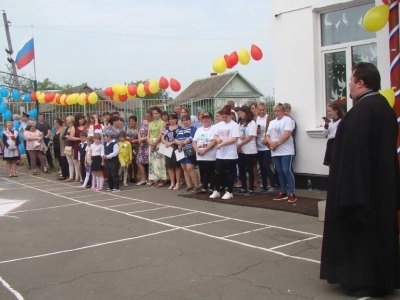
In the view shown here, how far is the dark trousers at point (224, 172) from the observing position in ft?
33.0

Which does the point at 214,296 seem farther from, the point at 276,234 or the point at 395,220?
the point at 276,234

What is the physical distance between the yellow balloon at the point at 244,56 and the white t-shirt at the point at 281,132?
11.2 ft

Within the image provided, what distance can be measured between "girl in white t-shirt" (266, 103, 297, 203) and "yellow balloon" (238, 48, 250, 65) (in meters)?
3.35

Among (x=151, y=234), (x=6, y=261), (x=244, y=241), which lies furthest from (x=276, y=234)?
(x=6, y=261)

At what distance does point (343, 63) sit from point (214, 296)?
6.72 m

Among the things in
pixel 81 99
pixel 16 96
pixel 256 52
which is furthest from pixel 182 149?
pixel 16 96

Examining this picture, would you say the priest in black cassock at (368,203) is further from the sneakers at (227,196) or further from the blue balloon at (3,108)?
the blue balloon at (3,108)

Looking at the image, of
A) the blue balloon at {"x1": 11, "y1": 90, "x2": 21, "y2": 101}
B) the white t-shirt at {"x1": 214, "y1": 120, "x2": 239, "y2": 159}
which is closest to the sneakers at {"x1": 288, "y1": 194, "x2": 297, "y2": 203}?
the white t-shirt at {"x1": 214, "y1": 120, "x2": 239, "y2": 159}

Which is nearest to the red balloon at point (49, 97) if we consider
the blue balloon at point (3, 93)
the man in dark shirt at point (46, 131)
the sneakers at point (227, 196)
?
the man in dark shirt at point (46, 131)

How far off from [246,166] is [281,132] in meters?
1.18

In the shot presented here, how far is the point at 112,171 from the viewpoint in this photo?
12.1 metres

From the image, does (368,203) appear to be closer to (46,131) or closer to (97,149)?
(97,149)

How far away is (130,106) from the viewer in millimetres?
18375

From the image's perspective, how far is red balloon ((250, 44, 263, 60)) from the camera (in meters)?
12.6
